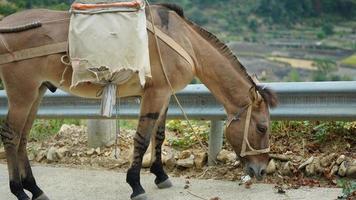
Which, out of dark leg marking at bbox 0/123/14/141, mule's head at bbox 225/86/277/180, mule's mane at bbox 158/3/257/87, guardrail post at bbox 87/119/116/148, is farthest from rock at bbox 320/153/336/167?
dark leg marking at bbox 0/123/14/141

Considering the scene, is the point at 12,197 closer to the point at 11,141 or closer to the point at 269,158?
the point at 11,141

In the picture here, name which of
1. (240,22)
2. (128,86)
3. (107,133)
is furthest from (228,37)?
(128,86)

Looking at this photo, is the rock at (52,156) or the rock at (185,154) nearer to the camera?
the rock at (185,154)

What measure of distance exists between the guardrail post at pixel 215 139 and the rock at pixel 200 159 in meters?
0.08

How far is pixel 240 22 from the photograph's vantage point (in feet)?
63.8

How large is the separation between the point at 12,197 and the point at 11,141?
2.15 feet

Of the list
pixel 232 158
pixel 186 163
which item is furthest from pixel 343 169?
pixel 186 163

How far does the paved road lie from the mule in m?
0.24

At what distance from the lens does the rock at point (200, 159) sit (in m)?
5.52

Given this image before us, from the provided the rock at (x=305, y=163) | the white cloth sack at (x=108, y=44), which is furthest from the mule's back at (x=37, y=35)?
the rock at (x=305, y=163)

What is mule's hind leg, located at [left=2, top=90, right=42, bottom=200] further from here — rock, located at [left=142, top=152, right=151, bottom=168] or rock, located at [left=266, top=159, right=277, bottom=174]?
rock, located at [left=266, top=159, right=277, bottom=174]

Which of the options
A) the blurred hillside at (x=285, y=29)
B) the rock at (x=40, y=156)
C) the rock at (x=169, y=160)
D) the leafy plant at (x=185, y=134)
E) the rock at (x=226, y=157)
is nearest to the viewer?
the rock at (x=226, y=157)

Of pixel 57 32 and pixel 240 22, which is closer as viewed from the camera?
pixel 57 32

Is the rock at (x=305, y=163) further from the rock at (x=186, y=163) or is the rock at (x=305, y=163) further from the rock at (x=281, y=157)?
the rock at (x=186, y=163)
